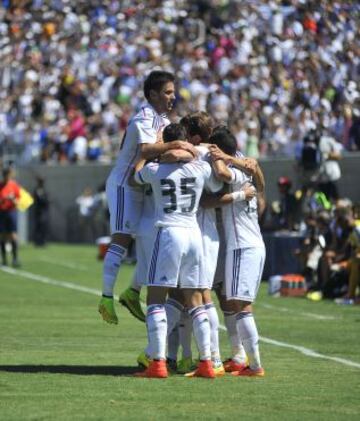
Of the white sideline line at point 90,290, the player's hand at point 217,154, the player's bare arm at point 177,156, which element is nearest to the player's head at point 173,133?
the player's bare arm at point 177,156

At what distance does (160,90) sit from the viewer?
32.7 feet

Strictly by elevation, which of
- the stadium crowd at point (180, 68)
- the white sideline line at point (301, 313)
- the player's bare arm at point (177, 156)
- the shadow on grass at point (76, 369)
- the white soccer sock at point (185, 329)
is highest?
the stadium crowd at point (180, 68)

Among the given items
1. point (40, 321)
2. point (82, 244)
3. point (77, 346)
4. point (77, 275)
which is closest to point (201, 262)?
point (77, 346)

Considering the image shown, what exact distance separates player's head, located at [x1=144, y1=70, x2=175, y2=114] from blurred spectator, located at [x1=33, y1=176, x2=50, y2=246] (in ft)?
79.8

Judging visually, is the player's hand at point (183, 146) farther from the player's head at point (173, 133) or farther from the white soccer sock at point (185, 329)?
the white soccer sock at point (185, 329)

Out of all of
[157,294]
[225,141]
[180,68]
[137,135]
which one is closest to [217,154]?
[225,141]

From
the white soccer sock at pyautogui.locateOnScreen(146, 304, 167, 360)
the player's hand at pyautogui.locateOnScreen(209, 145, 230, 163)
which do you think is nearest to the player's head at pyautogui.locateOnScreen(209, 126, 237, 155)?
the player's hand at pyautogui.locateOnScreen(209, 145, 230, 163)

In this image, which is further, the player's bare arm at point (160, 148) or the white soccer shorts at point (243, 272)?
the white soccer shorts at point (243, 272)

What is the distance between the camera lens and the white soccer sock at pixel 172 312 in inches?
395

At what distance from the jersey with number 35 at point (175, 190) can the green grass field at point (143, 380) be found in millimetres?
1206

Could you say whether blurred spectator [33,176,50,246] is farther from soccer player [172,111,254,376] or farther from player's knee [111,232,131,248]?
soccer player [172,111,254,376]

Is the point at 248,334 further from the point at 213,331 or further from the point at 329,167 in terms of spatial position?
the point at 329,167

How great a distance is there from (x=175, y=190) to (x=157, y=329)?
104cm

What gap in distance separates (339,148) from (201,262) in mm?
15259
